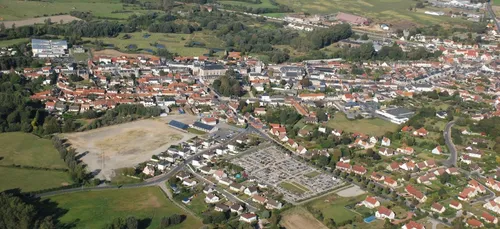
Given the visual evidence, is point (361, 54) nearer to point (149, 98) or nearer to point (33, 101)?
point (149, 98)

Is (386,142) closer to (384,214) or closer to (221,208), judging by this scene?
(384,214)

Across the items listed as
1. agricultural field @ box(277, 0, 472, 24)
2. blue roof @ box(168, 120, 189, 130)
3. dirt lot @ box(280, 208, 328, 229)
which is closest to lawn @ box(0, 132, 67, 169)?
blue roof @ box(168, 120, 189, 130)

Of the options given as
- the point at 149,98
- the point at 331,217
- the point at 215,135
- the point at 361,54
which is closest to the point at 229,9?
the point at 361,54

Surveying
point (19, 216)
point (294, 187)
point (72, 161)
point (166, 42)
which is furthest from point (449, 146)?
point (166, 42)

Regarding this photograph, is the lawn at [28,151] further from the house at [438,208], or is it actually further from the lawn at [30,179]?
the house at [438,208]

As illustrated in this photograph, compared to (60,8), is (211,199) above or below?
below

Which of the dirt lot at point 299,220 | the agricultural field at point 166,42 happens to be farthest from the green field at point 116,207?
the agricultural field at point 166,42

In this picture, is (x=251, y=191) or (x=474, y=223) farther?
(x=251, y=191)

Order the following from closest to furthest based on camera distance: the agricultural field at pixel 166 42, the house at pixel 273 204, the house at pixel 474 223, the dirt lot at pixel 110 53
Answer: the house at pixel 474 223, the house at pixel 273 204, the dirt lot at pixel 110 53, the agricultural field at pixel 166 42
